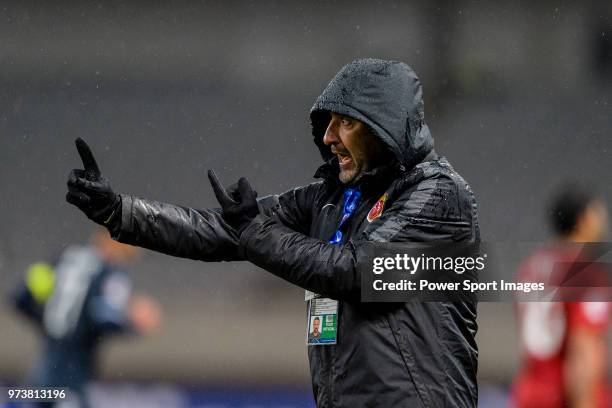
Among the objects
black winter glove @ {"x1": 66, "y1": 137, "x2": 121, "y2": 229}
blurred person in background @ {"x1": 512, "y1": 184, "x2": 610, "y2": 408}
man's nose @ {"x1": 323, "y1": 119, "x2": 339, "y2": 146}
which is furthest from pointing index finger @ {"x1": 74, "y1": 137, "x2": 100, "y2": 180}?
blurred person in background @ {"x1": 512, "y1": 184, "x2": 610, "y2": 408}

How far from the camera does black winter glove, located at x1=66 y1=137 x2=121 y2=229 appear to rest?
2070mm

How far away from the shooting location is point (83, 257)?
4973mm

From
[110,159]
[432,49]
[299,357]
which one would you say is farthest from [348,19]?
[299,357]

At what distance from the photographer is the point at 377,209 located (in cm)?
209

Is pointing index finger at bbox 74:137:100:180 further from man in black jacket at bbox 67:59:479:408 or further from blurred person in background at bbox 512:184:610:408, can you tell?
blurred person in background at bbox 512:184:610:408

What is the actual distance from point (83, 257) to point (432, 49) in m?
2.09

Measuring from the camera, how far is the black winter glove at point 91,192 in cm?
207

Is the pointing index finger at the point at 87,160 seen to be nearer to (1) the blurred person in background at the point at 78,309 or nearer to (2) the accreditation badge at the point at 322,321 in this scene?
(2) the accreditation badge at the point at 322,321

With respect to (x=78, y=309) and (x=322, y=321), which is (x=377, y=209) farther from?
(x=78, y=309)

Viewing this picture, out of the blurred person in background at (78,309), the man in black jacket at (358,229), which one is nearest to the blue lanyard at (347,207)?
the man in black jacket at (358,229)

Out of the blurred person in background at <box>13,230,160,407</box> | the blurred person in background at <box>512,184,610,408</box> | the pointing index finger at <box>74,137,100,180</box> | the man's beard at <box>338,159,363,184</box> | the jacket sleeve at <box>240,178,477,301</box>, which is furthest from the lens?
the blurred person in background at <box>13,230,160,407</box>

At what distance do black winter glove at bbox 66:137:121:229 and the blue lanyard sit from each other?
466 millimetres

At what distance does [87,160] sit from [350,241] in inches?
22.2

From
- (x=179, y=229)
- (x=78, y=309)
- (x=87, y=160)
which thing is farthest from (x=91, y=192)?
(x=78, y=309)
